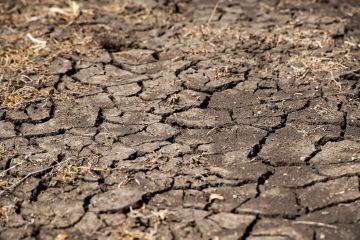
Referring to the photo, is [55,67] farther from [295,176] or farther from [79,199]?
[295,176]

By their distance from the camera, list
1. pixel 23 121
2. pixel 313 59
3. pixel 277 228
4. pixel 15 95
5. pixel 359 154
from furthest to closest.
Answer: pixel 313 59
pixel 15 95
pixel 23 121
pixel 359 154
pixel 277 228

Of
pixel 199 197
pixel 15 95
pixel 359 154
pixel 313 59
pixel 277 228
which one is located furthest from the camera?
pixel 313 59

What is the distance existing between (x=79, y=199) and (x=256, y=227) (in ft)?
2.95

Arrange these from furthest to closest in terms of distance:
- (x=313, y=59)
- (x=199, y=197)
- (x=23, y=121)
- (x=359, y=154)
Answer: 1. (x=313, y=59)
2. (x=23, y=121)
3. (x=359, y=154)
4. (x=199, y=197)

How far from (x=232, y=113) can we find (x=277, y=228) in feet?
3.70

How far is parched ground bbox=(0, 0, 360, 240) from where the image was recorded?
2549 mm

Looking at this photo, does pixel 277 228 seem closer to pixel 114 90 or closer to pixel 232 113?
pixel 232 113

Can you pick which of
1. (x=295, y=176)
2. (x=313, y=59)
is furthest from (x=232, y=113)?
(x=313, y=59)

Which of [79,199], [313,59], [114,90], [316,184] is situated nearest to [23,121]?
[114,90]

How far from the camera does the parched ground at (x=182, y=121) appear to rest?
255 cm

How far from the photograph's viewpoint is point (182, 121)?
11.1 ft

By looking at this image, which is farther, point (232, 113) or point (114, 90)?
point (114, 90)

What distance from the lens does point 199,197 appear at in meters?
2.67

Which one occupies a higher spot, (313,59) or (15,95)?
(313,59)
